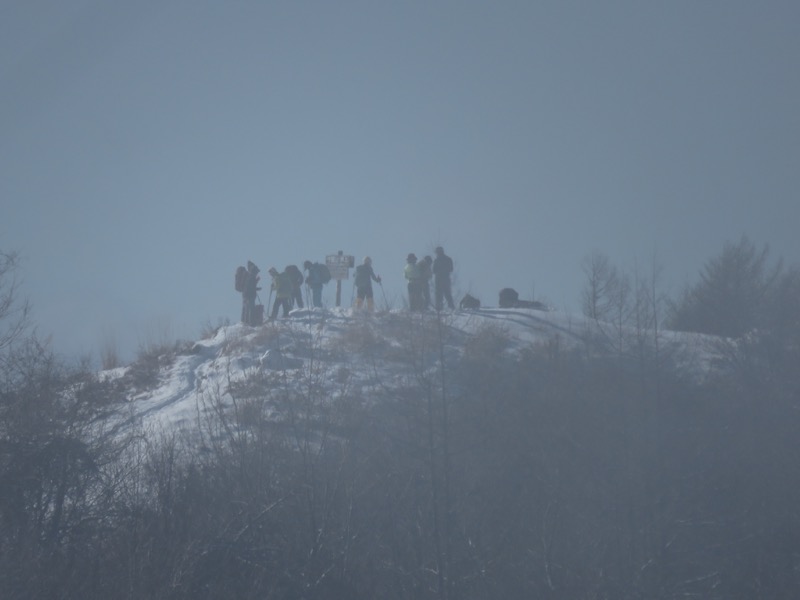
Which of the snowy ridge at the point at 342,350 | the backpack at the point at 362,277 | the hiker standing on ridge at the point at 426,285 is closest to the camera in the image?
the hiker standing on ridge at the point at 426,285

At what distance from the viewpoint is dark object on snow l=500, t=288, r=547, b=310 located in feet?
106

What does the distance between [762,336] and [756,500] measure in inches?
329

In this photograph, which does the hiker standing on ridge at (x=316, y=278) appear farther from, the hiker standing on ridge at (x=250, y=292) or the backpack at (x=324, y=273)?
the hiker standing on ridge at (x=250, y=292)

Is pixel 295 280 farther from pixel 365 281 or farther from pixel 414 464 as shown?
pixel 414 464

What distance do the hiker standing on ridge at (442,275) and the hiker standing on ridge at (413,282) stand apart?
61 cm

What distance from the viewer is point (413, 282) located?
26.8 m

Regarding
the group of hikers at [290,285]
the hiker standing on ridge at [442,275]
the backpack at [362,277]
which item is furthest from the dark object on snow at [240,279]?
the hiker standing on ridge at [442,275]

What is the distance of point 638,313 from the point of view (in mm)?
25531

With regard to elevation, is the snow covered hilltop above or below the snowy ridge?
below

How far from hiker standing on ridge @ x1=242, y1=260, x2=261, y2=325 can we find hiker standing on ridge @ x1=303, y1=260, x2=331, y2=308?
5.74 ft

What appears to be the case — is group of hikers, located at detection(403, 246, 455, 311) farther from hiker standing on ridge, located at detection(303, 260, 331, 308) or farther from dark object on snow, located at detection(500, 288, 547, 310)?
dark object on snow, located at detection(500, 288, 547, 310)

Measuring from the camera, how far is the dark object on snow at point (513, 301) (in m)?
32.2

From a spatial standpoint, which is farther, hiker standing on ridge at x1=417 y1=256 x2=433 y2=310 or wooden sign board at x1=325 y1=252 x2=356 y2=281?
wooden sign board at x1=325 y1=252 x2=356 y2=281

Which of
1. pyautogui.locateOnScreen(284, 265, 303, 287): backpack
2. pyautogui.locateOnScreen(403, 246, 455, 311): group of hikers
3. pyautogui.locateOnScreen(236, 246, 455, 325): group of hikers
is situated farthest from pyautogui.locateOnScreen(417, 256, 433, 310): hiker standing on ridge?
pyautogui.locateOnScreen(284, 265, 303, 287): backpack
